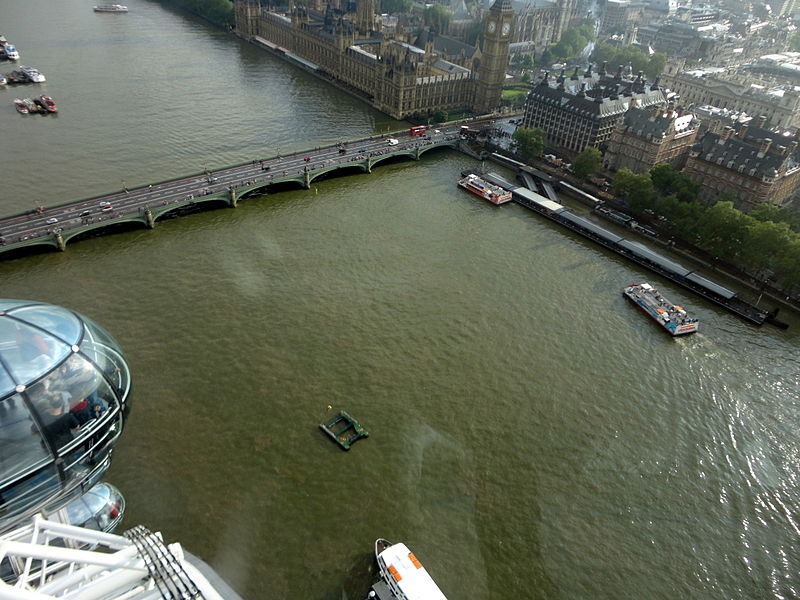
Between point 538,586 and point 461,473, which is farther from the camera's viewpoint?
point 461,473

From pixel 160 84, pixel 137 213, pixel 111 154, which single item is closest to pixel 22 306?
pixel 137 213

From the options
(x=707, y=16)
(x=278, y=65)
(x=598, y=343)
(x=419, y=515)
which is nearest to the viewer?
(x=419, y=515)

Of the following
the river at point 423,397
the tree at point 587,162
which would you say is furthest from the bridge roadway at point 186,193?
the tree at point 587,162

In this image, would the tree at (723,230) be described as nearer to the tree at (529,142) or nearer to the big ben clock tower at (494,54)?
the tree at (529,142)

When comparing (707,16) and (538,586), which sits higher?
(707,16)

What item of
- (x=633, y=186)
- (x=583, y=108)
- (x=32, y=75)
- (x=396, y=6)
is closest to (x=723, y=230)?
(x=633, y=186)

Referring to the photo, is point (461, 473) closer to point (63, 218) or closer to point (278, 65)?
point (63, 218)
